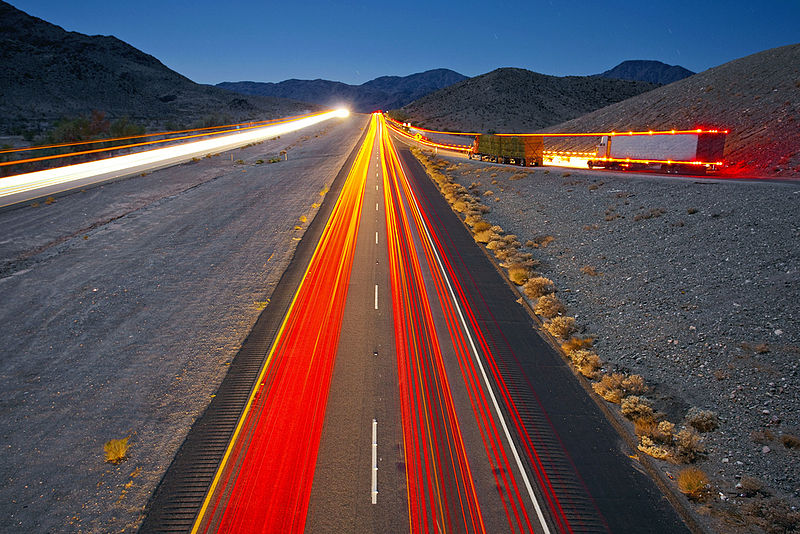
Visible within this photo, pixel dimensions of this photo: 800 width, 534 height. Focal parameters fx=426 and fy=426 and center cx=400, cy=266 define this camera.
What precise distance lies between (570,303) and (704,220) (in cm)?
929

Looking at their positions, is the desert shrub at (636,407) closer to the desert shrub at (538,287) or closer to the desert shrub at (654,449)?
the desert shrub at (654,449)

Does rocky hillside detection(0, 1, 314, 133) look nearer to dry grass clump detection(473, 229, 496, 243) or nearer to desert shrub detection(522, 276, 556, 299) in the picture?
dry grass clump detection(473, 229, 496, 243)

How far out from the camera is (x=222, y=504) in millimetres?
9031

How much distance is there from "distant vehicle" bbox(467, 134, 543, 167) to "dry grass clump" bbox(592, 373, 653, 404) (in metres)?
38.4

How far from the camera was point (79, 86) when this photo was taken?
116 metres

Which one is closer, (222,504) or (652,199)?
(222,504)

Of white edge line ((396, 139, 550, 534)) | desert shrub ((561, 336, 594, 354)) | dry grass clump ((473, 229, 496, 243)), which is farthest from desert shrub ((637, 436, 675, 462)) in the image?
dry grass clump ((473, 229, 496, 243))

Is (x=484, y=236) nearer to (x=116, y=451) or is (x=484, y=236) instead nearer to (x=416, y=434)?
(x=416, y=434)

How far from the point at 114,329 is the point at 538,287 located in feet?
58.1

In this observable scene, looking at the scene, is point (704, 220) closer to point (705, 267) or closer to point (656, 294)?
point (705, 267)

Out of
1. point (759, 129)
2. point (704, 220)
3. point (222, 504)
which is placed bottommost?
point (222, 504)

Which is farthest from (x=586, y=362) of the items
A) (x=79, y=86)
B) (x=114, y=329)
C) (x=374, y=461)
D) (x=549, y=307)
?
(x=79, y=86)

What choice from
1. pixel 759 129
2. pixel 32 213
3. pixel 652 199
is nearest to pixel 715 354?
pixel 652 199

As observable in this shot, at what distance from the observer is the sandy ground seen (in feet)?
31.7
